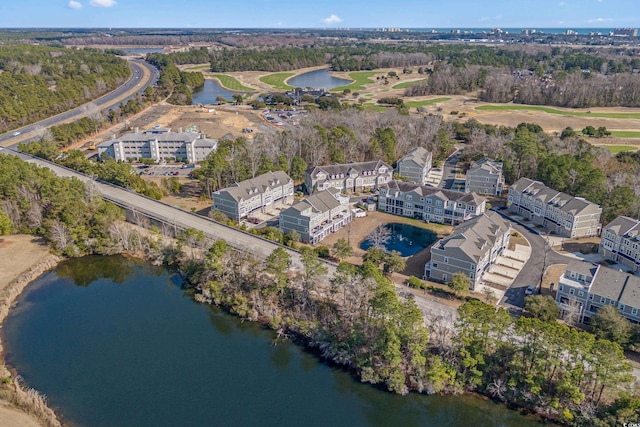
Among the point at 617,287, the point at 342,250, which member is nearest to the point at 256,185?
the point at 342,250

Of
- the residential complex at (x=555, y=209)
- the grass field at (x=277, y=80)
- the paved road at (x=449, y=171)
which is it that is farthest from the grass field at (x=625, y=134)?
the grass field at (x=277, y=80)

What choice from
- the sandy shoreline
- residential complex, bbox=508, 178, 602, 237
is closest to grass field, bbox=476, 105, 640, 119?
residential complex, bbox=508, 178, 602, 237

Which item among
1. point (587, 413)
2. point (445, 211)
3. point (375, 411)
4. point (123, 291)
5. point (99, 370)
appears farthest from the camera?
point (445, 211)

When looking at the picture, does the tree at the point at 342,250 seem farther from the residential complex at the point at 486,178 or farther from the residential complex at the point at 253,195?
the residential complex at the point at 486,178

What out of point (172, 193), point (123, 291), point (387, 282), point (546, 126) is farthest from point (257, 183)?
point (546, 126)

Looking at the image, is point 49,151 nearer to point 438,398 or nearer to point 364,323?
point 364,323

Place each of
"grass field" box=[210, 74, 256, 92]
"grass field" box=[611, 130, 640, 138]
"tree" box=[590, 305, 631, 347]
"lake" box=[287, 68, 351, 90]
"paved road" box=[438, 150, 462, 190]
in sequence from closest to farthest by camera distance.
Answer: "tree" box=[590, 305, 631, 347]
"paved road" box=[438, 150, 462, 190]
"grass field" box=[611, 130, 640, 138]
"grass field" box=[210, 74, 256, 92]
"lake" box=[287, 68, 351, 90]

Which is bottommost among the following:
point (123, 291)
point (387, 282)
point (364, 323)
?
point (123, 291)

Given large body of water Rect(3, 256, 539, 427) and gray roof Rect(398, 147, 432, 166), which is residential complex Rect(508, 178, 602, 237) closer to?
gray roof Rect(398, 147, 432, 166)
